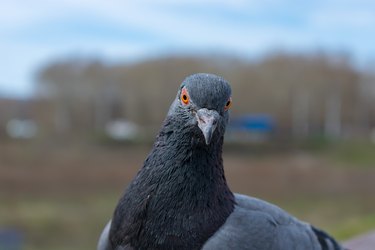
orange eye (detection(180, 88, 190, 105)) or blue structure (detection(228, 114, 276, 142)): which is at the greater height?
orange eye (detection(180, 88, 190, 105))

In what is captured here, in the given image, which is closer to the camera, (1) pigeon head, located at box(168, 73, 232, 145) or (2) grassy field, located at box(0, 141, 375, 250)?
(1) pigeon head, located at box(168, 73, 232, 145)

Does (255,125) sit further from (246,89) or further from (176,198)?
(176,198)

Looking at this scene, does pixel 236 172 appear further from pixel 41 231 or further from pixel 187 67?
pixel 187 67

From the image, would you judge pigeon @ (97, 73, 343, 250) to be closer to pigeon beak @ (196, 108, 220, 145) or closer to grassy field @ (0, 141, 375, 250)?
pigeon beak @ (196, 108, 220, 145)

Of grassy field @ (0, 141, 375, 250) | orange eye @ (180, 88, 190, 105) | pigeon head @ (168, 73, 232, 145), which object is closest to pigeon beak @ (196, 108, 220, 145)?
pigeon head @ (168, 73, 232, 145)

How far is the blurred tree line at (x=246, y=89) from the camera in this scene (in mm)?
71500

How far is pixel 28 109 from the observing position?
249 ft

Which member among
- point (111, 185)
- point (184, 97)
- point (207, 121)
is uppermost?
point (184, 97)

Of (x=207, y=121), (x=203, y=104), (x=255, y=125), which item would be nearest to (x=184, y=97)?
(x=203, y=104)

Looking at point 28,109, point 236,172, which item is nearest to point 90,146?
point 236,172

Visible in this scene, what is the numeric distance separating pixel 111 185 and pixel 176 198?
30.2m

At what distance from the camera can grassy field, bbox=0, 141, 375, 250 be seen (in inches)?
815

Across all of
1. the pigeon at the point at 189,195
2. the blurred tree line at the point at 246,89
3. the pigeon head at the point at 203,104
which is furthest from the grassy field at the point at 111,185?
the blurred tree line at the point at 246,89

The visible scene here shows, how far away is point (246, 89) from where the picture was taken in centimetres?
7075
